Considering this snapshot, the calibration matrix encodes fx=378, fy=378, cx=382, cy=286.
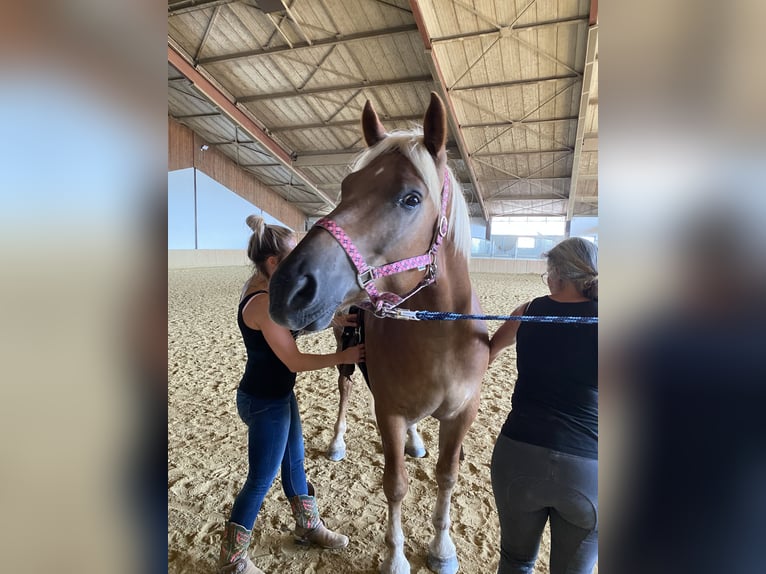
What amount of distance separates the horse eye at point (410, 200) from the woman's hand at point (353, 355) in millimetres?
744

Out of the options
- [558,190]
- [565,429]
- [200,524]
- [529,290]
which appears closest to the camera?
[565,429]

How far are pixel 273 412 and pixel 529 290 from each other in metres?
10.7

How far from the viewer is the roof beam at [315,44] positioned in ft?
24.0

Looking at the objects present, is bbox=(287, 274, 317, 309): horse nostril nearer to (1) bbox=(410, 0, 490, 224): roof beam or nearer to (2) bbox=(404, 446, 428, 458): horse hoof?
(2) bbox=(404, 446, 428, 458): horse hoof

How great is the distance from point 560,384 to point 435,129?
33.4 inches

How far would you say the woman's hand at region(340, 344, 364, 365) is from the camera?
1.58 meters

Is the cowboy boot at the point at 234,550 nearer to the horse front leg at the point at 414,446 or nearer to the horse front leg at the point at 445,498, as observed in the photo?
the horse front leg at the point at 445,498

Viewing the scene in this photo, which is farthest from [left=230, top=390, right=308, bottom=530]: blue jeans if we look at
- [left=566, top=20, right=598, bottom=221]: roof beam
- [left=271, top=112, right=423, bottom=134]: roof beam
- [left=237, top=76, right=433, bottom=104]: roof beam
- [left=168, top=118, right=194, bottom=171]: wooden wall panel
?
[left=168, top=118, right=194, bottom=171]: wooden wall panel

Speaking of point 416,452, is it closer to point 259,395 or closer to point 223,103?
point 259,395

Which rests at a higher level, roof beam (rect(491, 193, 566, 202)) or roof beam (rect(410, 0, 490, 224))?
roof beam (rect(410, 0, 490, 224))

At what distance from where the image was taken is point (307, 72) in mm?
9148
